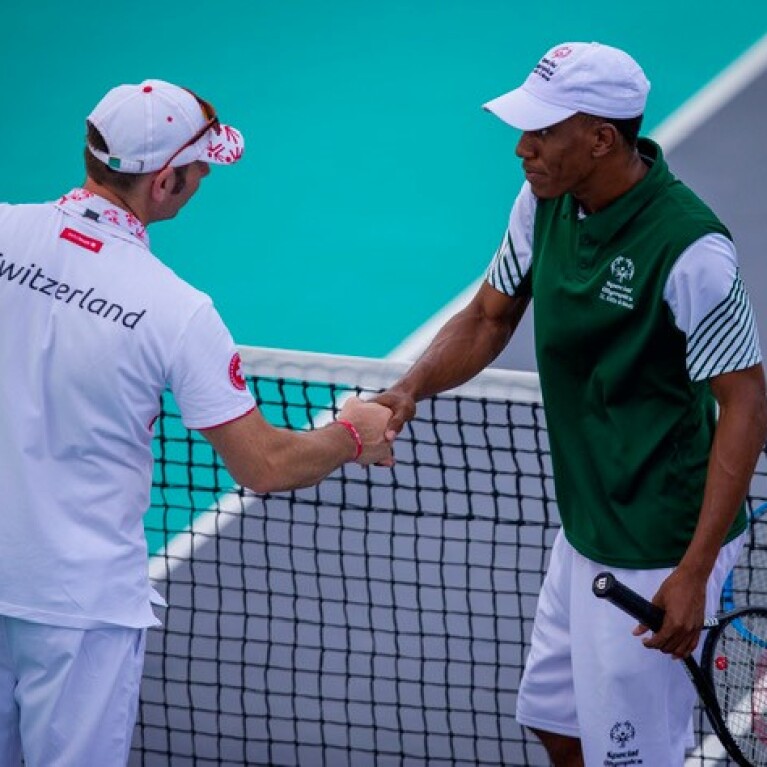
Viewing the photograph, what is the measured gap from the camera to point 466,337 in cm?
424

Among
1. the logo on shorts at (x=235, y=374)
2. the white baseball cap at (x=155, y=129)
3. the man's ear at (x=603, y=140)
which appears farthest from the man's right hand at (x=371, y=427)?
the man's ear at (x=603, y=140)

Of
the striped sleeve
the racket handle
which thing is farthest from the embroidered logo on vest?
the racket handle

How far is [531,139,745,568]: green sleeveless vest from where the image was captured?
3580 millimetres

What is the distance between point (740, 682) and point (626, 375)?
0.92 meters

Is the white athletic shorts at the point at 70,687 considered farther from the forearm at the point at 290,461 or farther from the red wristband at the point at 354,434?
the red wristband at the point at 354,434

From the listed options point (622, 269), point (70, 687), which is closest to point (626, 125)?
point (622, 269)

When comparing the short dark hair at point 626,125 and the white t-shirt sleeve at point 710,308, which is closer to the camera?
the white t-shirt sleeve at point 710,308

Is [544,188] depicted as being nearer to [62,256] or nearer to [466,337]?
[466,337]

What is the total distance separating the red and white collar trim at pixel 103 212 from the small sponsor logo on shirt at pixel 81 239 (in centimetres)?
4

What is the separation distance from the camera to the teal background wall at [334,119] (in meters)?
8.67

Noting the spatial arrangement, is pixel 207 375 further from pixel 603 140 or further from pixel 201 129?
pixel 603 140

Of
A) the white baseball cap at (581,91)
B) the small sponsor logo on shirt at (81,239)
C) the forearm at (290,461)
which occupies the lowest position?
the forearm at (290,461)

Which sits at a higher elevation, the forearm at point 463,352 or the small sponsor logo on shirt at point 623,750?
the forearm at point 463,352

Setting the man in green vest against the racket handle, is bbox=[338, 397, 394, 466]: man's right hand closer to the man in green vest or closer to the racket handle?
the man in green vest
